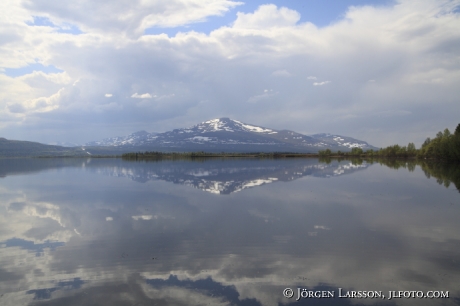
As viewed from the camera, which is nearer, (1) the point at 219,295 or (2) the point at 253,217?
(1) the point at 219,295

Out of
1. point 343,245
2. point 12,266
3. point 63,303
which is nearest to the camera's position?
point 63,303

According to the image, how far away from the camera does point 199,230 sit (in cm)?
1527

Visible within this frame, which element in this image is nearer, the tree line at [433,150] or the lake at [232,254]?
the lake at [232,254]

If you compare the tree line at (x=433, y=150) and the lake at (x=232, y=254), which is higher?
the tree line at (x=433, y=150)

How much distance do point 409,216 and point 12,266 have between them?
18.7 m

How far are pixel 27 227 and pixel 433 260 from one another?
58.8ft

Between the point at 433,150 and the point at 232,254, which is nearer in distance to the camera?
the point at 232,254

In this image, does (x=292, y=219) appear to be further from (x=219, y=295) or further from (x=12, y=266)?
(x=12, y=266)

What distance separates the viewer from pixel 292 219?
1752cm

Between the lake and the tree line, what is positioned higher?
the tree line

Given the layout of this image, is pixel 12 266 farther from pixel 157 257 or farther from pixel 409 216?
pixel 409 216

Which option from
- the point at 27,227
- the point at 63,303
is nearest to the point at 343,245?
the point at 63,303

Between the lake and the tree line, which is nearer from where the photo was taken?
the lake

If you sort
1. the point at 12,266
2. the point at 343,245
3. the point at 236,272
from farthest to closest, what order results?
the point at 343,245, the point at 12,266, the point at 236,272
